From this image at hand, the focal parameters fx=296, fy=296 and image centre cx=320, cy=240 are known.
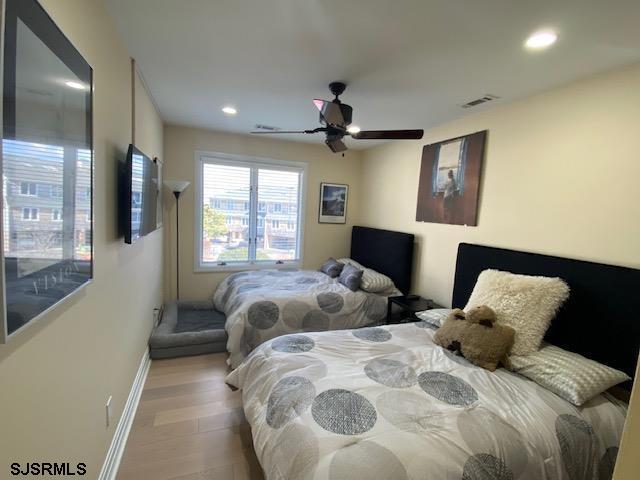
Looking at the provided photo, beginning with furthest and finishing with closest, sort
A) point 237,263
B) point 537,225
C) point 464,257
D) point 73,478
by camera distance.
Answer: point 237,263 < point 464,257 < point 537,225 < point 73,478

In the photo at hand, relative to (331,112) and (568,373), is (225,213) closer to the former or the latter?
(331,112)

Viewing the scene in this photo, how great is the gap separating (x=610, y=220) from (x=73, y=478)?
3.07 m

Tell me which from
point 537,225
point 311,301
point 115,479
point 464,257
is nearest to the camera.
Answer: point 115,479

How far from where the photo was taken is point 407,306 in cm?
301

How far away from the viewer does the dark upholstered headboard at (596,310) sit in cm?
168

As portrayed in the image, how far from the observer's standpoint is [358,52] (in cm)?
182

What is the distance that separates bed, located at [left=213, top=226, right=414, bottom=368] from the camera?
2865 mm

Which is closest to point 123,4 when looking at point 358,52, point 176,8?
point 176,8

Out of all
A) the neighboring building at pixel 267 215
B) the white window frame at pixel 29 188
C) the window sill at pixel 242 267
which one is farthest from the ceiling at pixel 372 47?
the window sill at pixel 242 267

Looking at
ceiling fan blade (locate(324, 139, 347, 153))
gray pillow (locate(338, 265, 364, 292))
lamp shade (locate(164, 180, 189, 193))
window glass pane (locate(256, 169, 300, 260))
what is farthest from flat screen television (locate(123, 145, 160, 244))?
gray pillow (locate(338, 265, 364, 292))

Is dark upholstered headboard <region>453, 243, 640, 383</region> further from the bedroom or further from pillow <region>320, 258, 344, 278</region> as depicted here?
pillow <region>320, 258, 344, 278</region>

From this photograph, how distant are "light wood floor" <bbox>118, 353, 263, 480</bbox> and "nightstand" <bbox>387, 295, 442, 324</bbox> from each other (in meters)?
1.75

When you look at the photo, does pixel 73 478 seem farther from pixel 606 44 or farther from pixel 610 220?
pixel 606 44

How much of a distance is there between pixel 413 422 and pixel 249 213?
349cm
